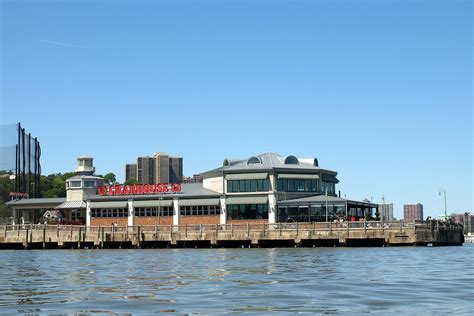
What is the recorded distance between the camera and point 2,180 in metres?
136

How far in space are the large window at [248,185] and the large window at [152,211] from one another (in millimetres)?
9014

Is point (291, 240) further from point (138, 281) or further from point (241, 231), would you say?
point (138, 281)

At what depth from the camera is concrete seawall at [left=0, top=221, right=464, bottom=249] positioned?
244 feet

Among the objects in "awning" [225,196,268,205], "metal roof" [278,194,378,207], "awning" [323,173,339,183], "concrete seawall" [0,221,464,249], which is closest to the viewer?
"concrete seawall" [0,221,464,249]

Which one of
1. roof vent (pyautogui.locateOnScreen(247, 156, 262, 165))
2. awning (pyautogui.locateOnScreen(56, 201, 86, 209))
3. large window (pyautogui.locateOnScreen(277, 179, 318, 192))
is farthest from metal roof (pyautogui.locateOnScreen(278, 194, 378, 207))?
awning (pyautogui.locateOnScreen(56, 201, 86, 209))

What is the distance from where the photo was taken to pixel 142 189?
103000mm

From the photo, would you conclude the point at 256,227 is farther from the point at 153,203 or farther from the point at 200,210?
the point at 153,203

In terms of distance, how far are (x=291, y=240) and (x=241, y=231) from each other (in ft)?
18.3

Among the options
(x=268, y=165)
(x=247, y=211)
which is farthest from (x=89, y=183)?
(x=268, y=165)

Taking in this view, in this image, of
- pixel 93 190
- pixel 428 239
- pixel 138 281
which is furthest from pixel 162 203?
pixel 138 281

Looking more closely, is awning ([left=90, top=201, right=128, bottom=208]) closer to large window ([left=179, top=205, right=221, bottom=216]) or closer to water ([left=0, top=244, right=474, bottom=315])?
large window ([left=179, top=205, right=221, bottom=216])

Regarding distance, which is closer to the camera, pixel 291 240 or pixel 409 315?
pixel 409 315

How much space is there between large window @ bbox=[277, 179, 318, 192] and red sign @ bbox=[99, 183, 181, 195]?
1456 centimetres

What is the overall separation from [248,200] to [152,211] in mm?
14052
